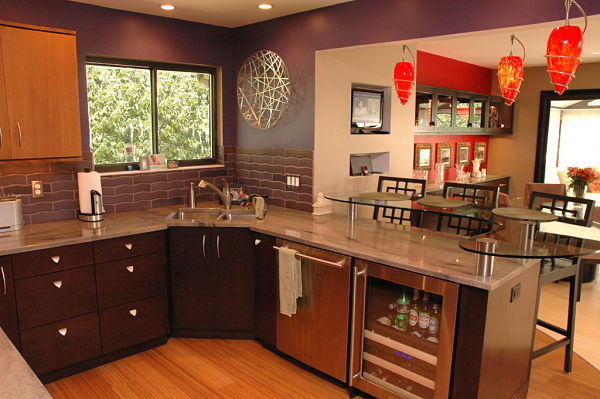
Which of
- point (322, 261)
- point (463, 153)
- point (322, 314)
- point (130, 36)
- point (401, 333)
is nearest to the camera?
point (401, 333)

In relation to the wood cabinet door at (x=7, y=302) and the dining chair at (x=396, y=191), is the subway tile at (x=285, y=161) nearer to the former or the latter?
the dining chair at (x=396, y=191)

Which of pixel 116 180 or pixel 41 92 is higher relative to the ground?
pixel 41 92

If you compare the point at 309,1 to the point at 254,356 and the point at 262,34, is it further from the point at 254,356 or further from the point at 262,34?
the point at 254,356

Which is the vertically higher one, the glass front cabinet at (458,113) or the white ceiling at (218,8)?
the white ceiling at (218,8)

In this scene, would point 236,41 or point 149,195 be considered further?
point 236,41

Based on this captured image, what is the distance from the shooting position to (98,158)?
377 cm

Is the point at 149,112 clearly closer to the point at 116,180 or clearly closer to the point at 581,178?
the point at 116,180

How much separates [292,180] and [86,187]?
163 centimetres

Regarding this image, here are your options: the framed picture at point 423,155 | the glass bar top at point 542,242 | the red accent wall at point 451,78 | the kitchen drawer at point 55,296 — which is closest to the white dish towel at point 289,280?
the glass bar top at point 542,242

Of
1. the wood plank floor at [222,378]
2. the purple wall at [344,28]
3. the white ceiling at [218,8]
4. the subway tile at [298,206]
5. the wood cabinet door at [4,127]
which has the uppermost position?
the white ceiling at [218,8]

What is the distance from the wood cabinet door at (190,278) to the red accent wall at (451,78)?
363 centimetres

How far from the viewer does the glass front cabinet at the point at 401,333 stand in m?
2.33

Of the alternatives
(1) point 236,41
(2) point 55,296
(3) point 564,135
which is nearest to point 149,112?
(1) point 236,41

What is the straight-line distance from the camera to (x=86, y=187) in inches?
135
